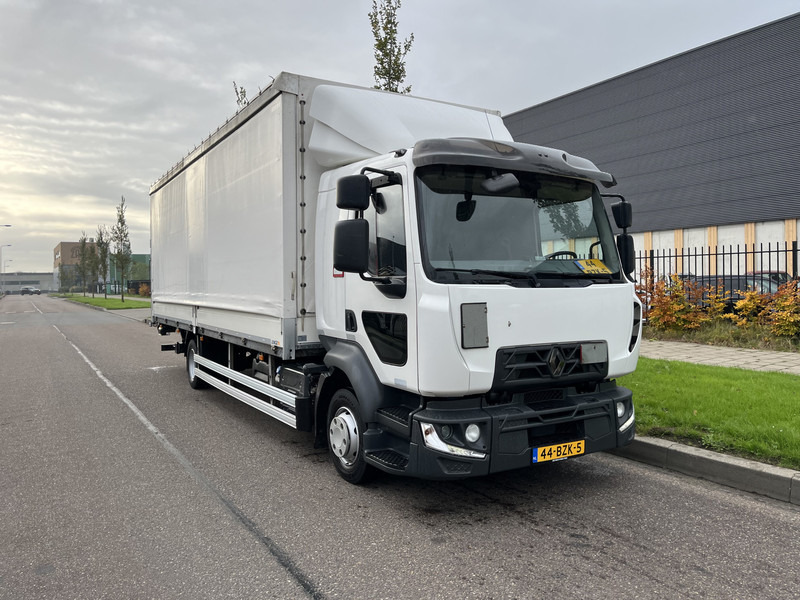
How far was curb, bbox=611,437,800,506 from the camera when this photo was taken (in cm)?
421

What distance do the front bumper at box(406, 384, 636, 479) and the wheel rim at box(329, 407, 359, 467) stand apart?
761 mm

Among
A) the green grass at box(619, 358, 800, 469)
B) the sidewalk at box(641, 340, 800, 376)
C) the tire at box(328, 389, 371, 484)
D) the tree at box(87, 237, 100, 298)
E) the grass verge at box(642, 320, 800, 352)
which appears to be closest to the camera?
the tire at box(328, 389, 371, 484)

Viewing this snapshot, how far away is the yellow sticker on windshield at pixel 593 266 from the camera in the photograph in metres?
4.28

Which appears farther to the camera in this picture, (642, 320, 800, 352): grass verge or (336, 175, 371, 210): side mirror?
(642, 320, 800, 352): grass verge

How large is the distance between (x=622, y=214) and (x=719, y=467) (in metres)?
2.18

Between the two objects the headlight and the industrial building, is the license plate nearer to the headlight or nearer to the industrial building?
the headlight

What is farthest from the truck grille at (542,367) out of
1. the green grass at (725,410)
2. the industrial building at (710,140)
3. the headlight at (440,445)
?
the industrial building at (710,140)

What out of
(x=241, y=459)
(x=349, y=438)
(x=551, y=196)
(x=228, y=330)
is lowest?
(x=241, y=459)

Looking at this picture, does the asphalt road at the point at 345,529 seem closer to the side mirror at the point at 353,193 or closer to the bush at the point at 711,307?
the side mirror at the point at 353,193

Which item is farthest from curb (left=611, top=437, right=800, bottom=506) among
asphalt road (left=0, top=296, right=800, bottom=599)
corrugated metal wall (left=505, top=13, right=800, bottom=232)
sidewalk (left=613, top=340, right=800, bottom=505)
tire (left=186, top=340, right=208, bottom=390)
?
corrugated metal wall (left=505, top=13, right=800, bottom=232)

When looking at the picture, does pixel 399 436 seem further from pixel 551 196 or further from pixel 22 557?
pixel 22 557

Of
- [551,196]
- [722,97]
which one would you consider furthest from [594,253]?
[722,97]

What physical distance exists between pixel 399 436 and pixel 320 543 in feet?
2.78

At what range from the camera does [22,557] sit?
3443 millimetres
